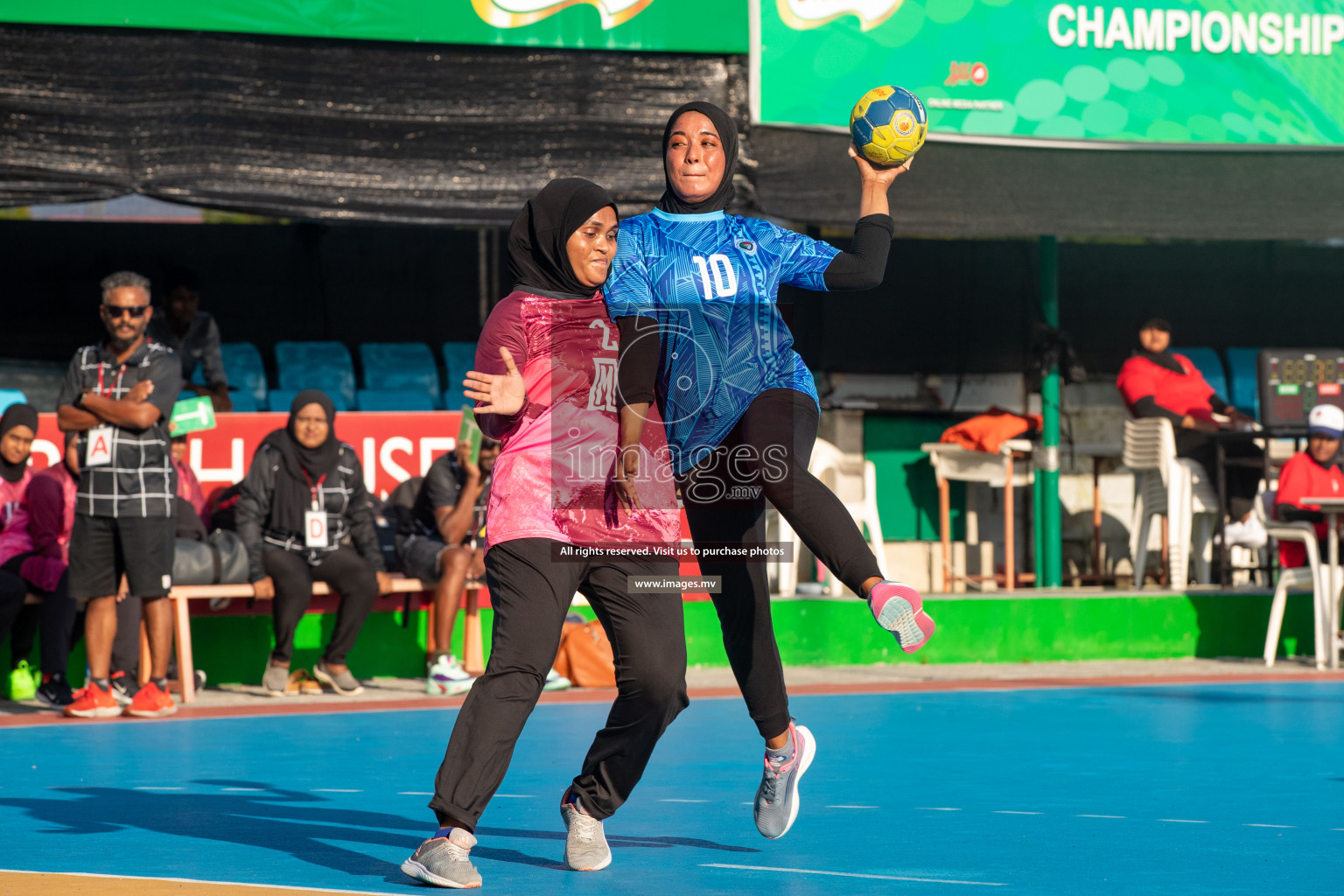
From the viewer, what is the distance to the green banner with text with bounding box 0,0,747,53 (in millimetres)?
9961

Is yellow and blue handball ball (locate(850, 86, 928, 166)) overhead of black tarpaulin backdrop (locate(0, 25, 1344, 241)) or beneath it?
beneath

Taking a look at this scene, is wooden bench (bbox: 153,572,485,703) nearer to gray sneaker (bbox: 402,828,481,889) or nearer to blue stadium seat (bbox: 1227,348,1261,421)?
gray sneaker (bbox: 402,828,481,889)

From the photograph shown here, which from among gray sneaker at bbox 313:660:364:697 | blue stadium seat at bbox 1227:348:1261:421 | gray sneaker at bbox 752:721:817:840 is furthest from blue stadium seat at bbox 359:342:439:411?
gray sneaker at bbox 752:721:817:840

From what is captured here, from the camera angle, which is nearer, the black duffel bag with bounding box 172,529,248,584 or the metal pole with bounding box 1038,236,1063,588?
the black duffel bag with bounding box 172,529,248,584

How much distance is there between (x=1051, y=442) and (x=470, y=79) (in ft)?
16.2

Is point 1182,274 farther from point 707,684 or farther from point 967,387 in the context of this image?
point 707,684

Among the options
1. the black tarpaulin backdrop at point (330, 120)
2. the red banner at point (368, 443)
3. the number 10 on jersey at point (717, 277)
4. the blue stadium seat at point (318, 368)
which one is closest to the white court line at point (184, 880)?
the number 10 on jersey at point (717, 277)

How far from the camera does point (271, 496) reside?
9.41m

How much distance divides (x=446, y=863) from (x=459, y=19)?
7.45 meters

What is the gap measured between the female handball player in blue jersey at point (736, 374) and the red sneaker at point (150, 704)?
4.57 m

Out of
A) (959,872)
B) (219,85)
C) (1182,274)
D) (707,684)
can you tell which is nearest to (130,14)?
(219,85)

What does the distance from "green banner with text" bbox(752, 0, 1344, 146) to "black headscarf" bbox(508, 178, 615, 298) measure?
21.5 feet

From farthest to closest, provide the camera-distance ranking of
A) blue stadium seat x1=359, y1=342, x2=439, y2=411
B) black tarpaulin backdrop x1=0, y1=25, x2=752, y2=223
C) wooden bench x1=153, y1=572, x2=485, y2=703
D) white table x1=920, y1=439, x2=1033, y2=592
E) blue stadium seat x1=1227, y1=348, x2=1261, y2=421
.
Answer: blue stadium seat x1=1227, y1=348, x2=1261, y2=421 < blue stadium seat x1=359, y1=342, x2=439, y2=411 < white table x1=920, y1=439, x2=1033, y2=592 < black tarpaulin backdrop x1=0, y1=25, x2=752, y2=223 < wooden bench x1=153, y1=572, x2=485, y2=703

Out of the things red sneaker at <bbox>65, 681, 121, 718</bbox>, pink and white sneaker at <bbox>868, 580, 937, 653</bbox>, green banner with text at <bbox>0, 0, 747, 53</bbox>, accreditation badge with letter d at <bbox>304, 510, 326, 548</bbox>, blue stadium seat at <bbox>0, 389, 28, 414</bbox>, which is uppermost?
green banner with text at <bbox>0, 0, 747, 53</bbox>
